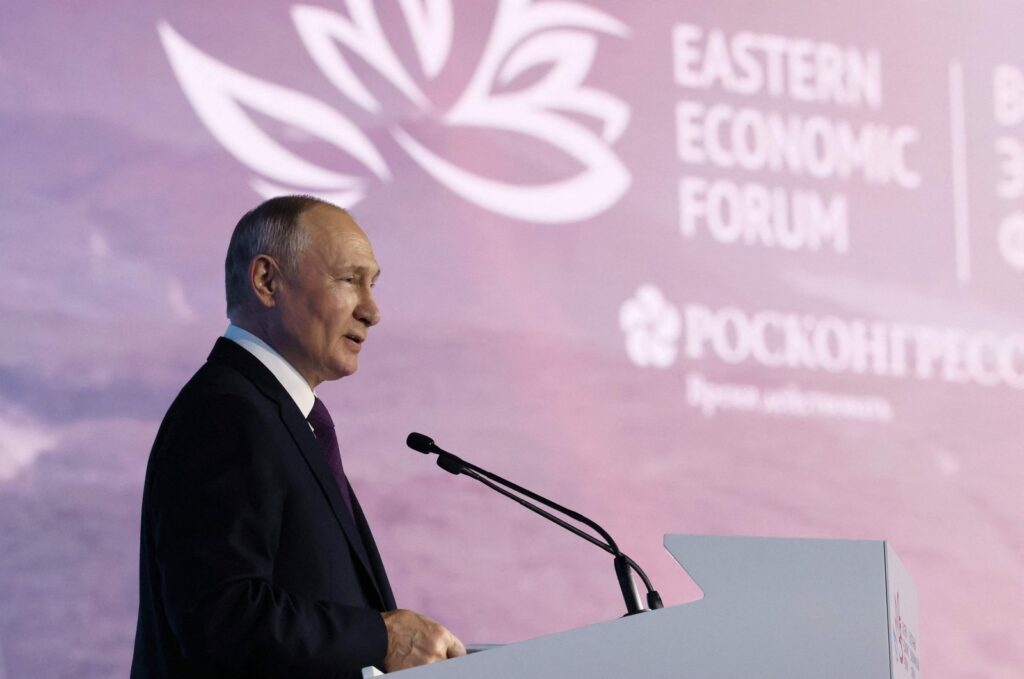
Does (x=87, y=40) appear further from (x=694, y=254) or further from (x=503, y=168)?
(x=694, y=254)

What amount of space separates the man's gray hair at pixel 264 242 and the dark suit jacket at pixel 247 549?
0.13m

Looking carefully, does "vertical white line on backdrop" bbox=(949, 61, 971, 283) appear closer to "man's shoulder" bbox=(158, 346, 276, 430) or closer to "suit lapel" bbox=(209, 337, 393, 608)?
"suit lapel" bbox=(209, 337, 393, 608)

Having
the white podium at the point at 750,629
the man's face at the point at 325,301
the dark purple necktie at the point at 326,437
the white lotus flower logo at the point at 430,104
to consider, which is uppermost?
the white lotus flower logo at the point at 430,104

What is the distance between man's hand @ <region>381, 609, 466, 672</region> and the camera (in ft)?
6.93

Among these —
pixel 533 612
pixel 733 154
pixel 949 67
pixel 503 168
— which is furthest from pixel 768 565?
pixel 949 67

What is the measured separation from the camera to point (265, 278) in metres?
2.58

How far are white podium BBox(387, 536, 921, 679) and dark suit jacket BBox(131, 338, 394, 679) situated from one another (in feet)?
1.08

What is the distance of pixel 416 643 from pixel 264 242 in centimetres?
79

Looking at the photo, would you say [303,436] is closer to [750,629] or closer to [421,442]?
[421,442]

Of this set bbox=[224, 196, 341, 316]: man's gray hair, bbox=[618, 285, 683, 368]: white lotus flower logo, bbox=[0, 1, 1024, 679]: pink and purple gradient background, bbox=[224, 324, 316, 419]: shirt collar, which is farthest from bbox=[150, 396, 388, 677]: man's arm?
bbox=[618, 285, 683, 368]: white lotus flower logo

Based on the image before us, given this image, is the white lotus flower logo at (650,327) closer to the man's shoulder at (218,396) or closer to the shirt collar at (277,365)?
the shirt collar at (277,365)

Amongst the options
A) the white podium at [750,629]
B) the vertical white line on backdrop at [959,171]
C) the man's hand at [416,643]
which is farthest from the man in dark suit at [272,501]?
the vertical white line on backdrop at [959,171]

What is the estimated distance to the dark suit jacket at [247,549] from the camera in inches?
82.4

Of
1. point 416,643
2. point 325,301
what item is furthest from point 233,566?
point 325,301
